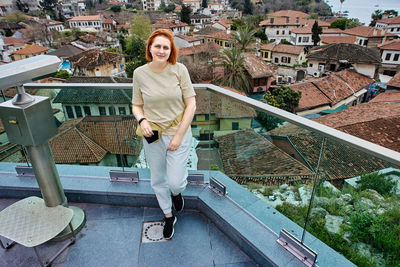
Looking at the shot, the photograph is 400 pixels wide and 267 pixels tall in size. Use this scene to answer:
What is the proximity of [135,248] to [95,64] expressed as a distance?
3472 centimetres

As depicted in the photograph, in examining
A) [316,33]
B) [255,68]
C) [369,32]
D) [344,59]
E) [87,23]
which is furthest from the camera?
[87,23]

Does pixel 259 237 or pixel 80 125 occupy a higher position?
pixel 80 125

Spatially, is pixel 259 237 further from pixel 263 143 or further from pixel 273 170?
pixel 263 143

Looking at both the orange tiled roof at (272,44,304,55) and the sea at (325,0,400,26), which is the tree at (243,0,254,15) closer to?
the sea at (325,0,400,26)

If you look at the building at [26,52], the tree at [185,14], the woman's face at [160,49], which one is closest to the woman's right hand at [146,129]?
the woman's face at [160,49]

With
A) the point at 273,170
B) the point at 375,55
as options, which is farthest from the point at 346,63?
the point at 273,170

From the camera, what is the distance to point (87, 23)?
2805 inches

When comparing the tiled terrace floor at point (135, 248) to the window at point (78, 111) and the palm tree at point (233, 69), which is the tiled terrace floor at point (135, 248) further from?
the palm tree at point (233, 69)

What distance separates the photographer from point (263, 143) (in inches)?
86.4

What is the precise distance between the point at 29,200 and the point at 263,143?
2185 mm

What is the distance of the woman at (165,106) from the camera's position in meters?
2.02

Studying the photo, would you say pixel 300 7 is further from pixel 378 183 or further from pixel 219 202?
pixel 378 183

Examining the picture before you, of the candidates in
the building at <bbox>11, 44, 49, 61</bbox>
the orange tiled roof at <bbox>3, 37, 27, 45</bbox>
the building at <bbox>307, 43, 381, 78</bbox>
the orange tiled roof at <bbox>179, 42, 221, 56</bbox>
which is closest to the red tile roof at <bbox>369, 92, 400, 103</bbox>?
the building at <bbox>307, 43, 381, 78</bbox>

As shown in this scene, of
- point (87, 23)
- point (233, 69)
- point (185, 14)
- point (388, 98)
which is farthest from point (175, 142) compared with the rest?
point (87, 23)
